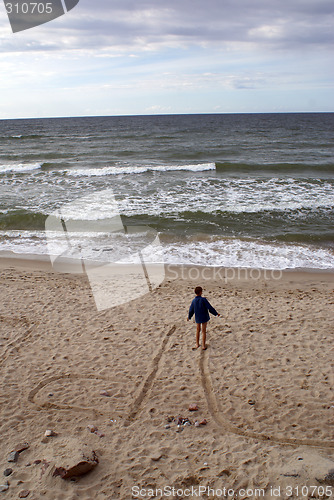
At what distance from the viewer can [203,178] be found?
939 inches

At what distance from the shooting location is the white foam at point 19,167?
2719 centimetres

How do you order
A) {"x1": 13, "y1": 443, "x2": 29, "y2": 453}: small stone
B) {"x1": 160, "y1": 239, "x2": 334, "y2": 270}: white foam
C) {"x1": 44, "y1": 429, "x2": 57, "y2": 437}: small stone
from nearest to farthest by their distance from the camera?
{"x1": 13, "y1": 443, "x2": 29, "y2": 453}: small stone < {"x1": 44, "y1": 429, "x2": 57, "y2": 437}: small stone < {"x1": 160, "y1": 239, "x2": 334, "y2": 270}: white foam

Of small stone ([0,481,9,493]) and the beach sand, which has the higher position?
small stone ([0,481,9,493])

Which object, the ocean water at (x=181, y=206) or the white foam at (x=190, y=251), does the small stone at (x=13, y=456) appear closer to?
the white foam at (x=190, y=251)

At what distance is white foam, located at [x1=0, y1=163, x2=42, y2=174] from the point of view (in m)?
27.2

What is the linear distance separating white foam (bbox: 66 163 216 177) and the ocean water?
75mm

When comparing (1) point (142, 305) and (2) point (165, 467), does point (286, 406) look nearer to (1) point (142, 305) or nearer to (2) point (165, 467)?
(2) point (165, 467)

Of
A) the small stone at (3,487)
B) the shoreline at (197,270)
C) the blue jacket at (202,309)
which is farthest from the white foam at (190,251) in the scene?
the small stone at (3,487)

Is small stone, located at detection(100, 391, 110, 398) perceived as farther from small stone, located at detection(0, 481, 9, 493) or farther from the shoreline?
the shoreline

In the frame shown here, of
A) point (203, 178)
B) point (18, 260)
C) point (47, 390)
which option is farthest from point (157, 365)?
point (203, 178)

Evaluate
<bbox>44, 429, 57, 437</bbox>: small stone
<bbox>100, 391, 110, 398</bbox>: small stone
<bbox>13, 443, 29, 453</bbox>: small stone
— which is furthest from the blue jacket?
<bbox>13, 443, 29, 453</bbox>: small stone

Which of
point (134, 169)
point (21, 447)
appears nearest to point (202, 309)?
point (21, 447)

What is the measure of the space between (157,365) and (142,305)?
2.45 m

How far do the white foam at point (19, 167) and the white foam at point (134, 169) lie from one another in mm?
3434
